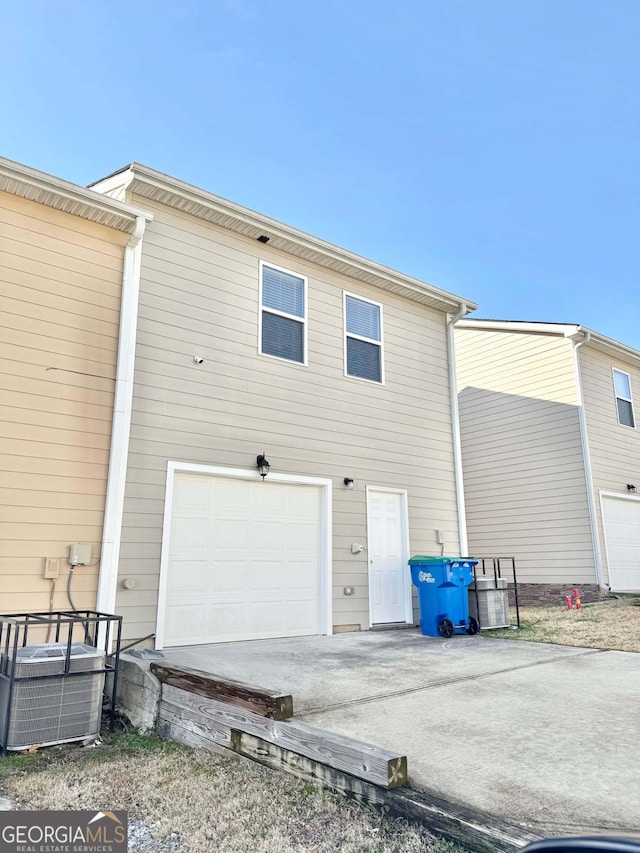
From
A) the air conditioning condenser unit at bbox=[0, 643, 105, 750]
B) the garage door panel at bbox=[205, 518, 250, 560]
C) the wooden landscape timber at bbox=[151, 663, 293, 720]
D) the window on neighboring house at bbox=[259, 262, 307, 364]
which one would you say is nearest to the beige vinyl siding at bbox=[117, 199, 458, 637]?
the window on neighboring house at bbox=[259, 262, 307, 364]

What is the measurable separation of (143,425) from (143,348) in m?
0.84

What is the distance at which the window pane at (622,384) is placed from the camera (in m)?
12.5

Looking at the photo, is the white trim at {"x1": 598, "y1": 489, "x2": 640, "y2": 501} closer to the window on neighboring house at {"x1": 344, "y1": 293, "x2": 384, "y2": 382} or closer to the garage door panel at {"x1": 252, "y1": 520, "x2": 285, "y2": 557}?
the window on neighboring house at {"x1": 344, "y1": 293, "x2": 384, "y2": 382}

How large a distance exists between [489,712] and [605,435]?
32.0 ft

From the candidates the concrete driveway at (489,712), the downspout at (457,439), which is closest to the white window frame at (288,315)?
the downspout at (457,439)

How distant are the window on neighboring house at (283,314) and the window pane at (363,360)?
810 millimetres

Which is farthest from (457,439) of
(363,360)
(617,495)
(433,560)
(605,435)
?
(617,495)

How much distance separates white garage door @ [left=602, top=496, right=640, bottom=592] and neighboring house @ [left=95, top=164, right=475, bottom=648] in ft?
14.5

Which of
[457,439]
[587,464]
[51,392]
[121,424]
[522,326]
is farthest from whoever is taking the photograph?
[522,326]

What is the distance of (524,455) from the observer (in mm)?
11945

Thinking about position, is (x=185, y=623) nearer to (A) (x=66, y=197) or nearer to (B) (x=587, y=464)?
(A) (x=66, y=197)

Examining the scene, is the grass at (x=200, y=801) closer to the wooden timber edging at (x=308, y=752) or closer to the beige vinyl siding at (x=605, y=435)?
the wooden timber edging at (x=308, y=752)

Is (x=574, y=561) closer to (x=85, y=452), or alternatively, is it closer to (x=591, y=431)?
(x=591, y=431)

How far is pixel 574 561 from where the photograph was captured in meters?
10.9
